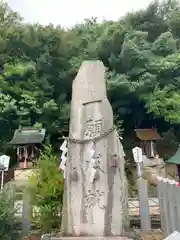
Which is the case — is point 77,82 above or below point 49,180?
above

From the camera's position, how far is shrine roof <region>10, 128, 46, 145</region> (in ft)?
48.3

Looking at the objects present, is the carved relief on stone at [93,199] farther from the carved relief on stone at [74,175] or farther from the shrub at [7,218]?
the shrub at [7,218]

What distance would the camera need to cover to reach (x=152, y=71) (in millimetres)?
17391

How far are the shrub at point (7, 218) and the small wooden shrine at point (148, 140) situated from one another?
10.4m

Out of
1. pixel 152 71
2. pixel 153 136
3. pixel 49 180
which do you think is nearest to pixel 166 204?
pixel 49 180

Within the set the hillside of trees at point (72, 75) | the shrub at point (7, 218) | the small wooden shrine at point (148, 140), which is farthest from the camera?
the small wooden shrine at point (148, 140)

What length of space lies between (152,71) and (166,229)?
12.3 meters

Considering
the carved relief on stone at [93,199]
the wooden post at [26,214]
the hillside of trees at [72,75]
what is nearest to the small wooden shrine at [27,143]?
the hillside of trees at [72,75]

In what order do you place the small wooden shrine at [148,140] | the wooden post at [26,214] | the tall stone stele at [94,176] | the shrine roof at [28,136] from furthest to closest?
the small wooden shrine at [148,140] < the shrine roof at [28,136] < the wooden post at [26,214] < the tall stone stele at [94,176]

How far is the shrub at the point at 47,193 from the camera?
7391mm

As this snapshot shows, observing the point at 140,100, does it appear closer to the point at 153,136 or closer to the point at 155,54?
the point at 153,136

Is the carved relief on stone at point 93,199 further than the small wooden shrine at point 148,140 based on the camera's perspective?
No

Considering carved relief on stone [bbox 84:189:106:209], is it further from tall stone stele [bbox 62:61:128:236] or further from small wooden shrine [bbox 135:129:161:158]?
small wooden shrine [bbox 135:129:161:158]

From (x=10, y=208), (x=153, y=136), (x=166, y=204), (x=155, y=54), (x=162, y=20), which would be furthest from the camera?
(x=162, y=20)
